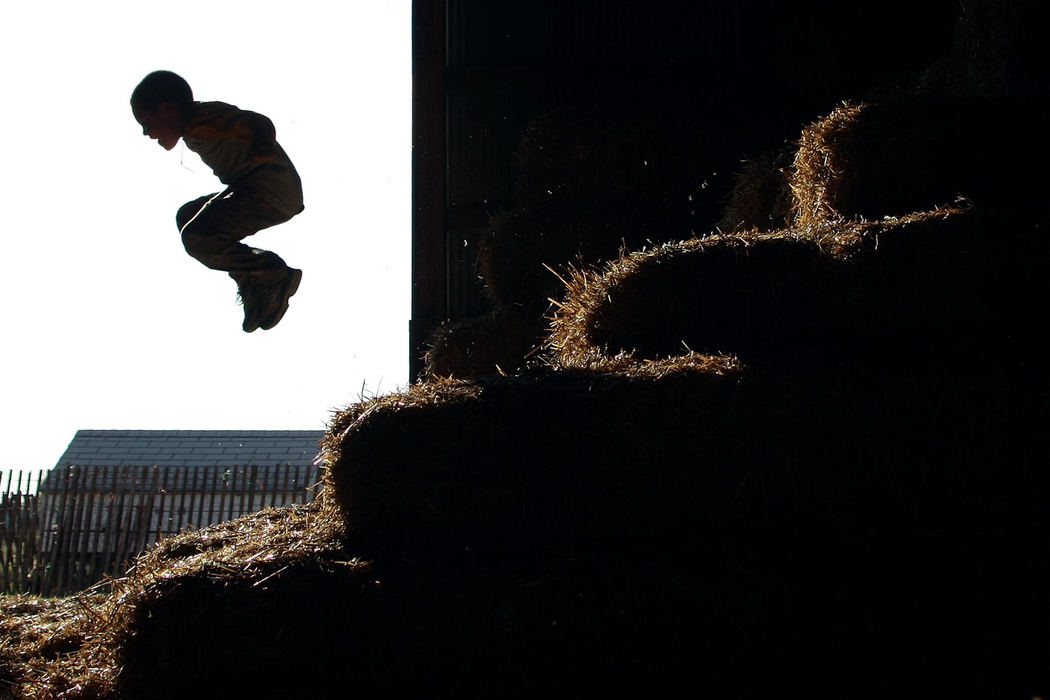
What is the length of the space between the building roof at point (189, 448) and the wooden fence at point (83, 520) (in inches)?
253

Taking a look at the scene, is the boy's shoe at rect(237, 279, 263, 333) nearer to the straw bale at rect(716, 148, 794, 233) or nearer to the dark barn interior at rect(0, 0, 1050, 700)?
the dark barn interior at rect(0, 0, 1050, 700)

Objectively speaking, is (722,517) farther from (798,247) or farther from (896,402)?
(798,247)

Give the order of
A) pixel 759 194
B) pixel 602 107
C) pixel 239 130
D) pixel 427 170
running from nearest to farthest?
pixel 239 130 < pixel 759 194 < pixel 602 107 < pixel 427 170

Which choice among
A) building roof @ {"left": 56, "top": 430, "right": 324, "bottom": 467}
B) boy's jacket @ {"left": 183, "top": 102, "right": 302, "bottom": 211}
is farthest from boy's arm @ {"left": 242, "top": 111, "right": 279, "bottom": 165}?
building roof @ {"left": 56, "top": 430, "right": 324, "bottom": 467}

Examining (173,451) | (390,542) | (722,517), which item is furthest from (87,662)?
(173,451)

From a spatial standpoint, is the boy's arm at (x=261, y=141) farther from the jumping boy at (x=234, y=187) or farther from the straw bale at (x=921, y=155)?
the straw bale at (x=921, y=155)

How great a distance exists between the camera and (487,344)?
21.1ft

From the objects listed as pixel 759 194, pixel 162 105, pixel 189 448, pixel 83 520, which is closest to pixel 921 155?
pixel 759 194

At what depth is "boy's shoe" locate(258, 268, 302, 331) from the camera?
5172mm

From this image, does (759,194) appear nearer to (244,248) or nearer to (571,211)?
(571,211)

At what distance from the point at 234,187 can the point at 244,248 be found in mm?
311

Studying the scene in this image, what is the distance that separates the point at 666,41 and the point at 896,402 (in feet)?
17.1

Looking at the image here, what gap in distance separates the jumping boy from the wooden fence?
18.2 ft

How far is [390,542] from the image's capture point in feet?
9.41
